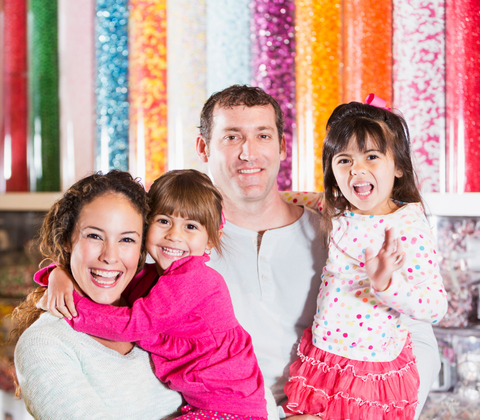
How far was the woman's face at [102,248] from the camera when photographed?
0.92 metres

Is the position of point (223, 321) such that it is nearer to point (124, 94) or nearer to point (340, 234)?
point (340, 234)

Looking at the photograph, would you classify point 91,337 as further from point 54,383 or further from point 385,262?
point 385,262

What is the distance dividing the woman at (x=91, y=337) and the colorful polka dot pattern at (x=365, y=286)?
444mm

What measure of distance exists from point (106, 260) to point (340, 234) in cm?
63

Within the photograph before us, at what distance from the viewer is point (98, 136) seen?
1.69 m

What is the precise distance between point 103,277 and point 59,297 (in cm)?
9

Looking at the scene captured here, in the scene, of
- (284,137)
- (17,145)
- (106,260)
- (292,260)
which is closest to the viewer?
(106,260)

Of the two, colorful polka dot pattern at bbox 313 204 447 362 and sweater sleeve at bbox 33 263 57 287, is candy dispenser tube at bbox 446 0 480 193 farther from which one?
sweater sleeve at bbox 33 263 57 287

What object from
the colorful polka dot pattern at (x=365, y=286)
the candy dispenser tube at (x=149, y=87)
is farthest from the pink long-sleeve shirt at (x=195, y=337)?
the candy dispenser tube at (x=149, y=87)

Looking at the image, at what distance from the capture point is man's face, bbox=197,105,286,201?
139 centimetres

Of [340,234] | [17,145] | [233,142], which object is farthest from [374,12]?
[17,145]

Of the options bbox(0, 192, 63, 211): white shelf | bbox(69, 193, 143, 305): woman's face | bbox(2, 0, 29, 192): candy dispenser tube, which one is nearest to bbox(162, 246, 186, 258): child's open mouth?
bbox(69, 193, 143, 305): woman's face

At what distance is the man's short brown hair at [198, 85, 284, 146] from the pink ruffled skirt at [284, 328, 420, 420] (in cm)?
74

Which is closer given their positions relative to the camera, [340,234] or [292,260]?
[340,234]
